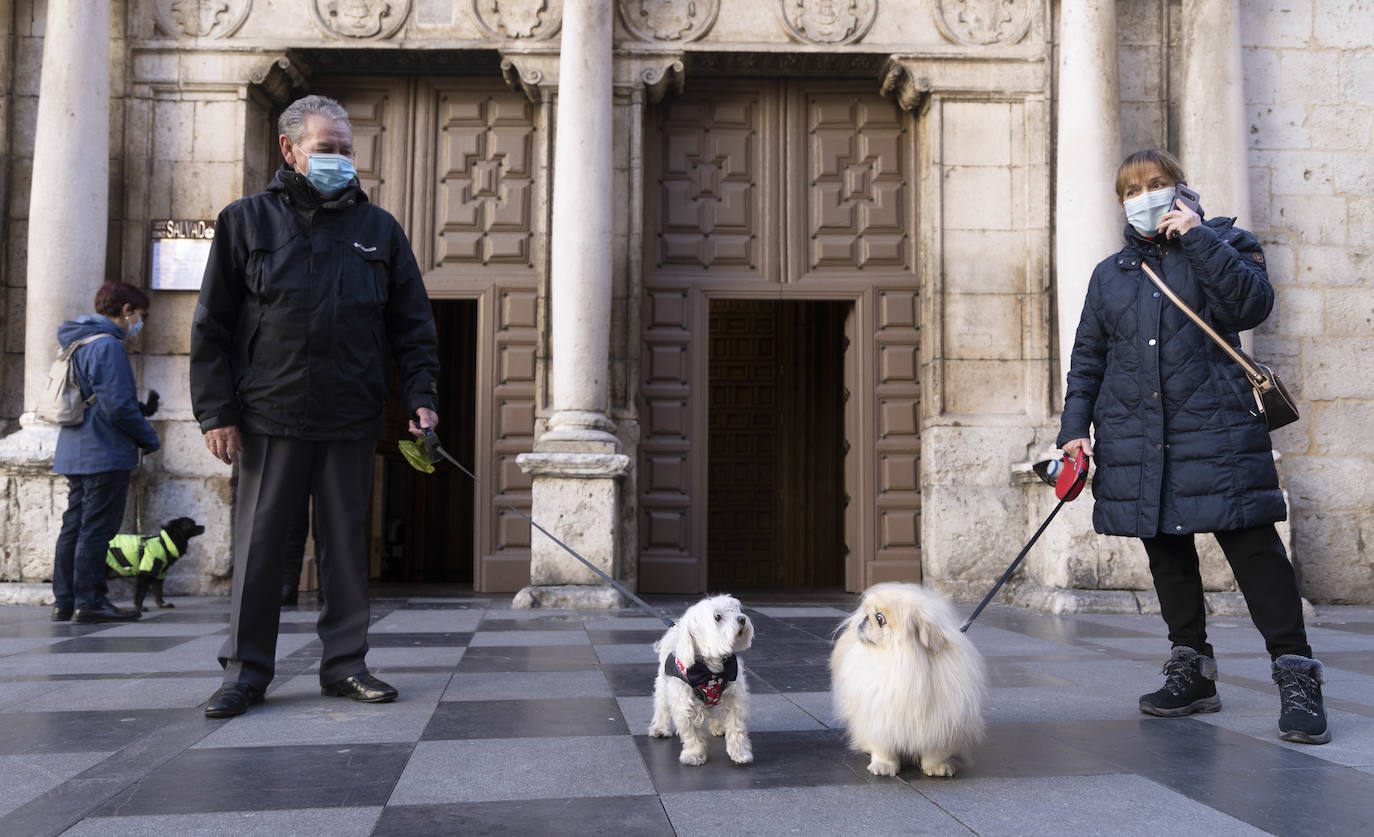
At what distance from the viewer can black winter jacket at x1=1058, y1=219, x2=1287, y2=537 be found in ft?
12.0

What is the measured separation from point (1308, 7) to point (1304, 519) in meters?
4.45

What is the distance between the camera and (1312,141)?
30.1ft

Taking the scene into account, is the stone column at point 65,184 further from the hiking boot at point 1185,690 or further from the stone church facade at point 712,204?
the hiking boot at point 1185,690

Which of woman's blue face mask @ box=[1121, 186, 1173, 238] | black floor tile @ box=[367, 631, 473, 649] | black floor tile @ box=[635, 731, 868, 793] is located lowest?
black floor tile @ box=[367, 631, 473, 649]

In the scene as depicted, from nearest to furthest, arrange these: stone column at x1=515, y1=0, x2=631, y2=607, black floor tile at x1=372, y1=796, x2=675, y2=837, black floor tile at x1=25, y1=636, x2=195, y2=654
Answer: black floor tile at x1=372, y1=796, x2=675, y2=837
black floor tile at x1=25, y1=636, x2=195, y2=654
stone column at x1=515, y1=0, x2=631, y2=607

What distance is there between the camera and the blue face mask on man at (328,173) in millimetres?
Result: 4160

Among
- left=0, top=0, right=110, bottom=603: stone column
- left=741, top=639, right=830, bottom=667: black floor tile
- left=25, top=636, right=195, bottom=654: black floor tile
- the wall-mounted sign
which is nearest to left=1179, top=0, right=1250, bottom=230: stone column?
left=741, top=639, right=830, bottom=667: black floor tile

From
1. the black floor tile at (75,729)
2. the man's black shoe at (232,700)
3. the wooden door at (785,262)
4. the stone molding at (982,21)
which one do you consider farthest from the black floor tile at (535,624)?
the stone molding at (982,21)

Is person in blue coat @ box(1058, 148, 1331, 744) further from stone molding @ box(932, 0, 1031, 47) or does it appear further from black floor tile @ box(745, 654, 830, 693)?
stone molding @ box(932, 0, 1031, 47)

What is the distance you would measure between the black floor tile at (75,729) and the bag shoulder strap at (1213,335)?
3.85 m

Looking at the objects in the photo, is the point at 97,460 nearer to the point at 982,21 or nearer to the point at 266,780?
the point at 266,780

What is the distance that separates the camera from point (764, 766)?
316cm

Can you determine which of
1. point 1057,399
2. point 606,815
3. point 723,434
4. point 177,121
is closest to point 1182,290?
point 606,815

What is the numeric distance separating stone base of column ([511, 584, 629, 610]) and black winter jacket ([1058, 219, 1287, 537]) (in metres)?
4.59
